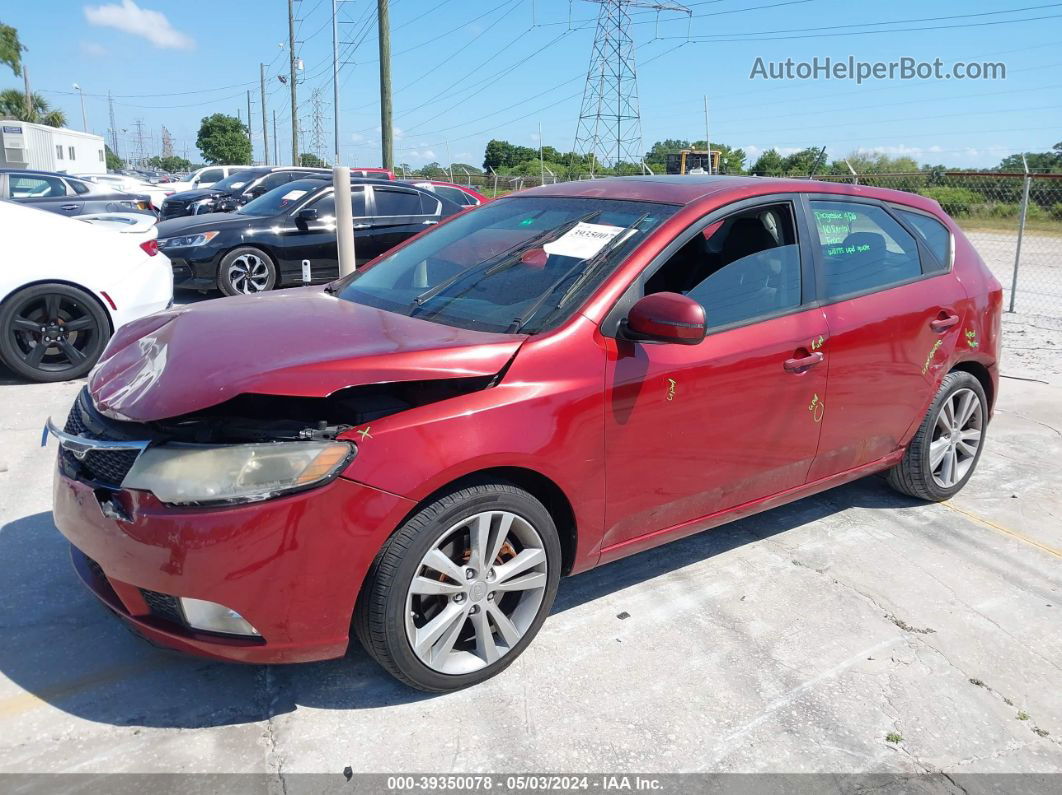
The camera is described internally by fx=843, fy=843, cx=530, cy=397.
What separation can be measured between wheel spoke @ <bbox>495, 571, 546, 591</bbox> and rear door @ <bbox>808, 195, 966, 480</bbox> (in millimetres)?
1524

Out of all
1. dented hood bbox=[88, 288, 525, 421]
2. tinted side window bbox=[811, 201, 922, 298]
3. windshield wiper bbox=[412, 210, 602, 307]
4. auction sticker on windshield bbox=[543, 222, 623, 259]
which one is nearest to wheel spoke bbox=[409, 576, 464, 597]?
dented hood bbox=[88, 288, 525, 421]

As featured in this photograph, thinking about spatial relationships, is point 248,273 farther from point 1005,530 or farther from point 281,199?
point 1005,530

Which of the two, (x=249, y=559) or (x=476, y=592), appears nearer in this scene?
(x=249, y=559)

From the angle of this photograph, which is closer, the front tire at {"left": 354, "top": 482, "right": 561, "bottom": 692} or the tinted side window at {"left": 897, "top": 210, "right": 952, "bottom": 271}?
the front tire at {"left": 354, "top": 482, "right": 561, "bottom": 692}

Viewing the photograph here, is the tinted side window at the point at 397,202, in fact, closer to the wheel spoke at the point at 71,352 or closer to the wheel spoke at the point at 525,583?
the wheel spoke at the point at 71,352

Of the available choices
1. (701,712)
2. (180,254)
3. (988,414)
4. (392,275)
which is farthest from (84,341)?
(988,414)

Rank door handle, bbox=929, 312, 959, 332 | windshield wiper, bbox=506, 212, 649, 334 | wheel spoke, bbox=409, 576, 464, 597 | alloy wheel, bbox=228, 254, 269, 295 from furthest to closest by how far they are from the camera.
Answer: alloy wheel, bbox=228, 254, 269, 295, door handle, bbox=929, 312, 959, 332, windshield wiper, bbox=506, 212, 649, 334, wheel spoke, bbox=409, 576, 464, 597

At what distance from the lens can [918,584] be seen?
3711mm

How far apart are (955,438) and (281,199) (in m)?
8.54

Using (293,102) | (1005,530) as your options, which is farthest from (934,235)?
(293,102)

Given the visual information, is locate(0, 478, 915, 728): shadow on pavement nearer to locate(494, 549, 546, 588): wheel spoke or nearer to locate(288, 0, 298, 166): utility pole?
locate(494, 549, 546, 588): wheel spoke

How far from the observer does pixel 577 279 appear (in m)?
3.11

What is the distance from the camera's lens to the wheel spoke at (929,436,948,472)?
173 inches

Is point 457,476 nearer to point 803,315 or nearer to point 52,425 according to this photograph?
point 52,425
